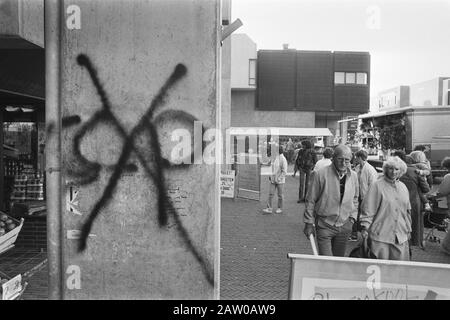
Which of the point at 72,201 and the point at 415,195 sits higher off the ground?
the point at 72,201

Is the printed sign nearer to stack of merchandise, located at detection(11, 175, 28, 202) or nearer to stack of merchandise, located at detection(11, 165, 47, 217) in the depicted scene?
stack of merchandise, located at detection(11, 165, 47, 217)

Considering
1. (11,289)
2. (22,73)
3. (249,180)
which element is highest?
(22,73)

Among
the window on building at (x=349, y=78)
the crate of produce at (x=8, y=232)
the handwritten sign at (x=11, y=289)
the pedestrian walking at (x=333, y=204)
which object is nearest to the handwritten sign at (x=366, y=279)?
the pedestrian walking at (x=333, y=204)

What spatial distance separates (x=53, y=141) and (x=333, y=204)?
10.4 feet

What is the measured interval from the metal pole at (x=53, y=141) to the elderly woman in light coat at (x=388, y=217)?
3.21 meters

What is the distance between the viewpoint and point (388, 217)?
4.95m

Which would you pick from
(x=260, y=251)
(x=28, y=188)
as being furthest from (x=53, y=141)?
(x=28, y=188)

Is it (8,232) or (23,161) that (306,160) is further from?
(8,232)

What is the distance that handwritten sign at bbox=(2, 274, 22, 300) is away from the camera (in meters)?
3.93

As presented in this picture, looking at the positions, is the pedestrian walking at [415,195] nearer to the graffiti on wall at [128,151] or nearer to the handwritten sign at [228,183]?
the graffiti on wall at [128,151]

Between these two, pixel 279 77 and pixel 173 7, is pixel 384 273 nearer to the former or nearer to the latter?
pixel 173 7

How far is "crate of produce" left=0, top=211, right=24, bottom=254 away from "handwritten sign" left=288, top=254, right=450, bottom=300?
3.57 meters

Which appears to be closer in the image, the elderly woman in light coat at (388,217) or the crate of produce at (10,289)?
the crate of produce at (10,289)

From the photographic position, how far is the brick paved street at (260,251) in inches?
235
